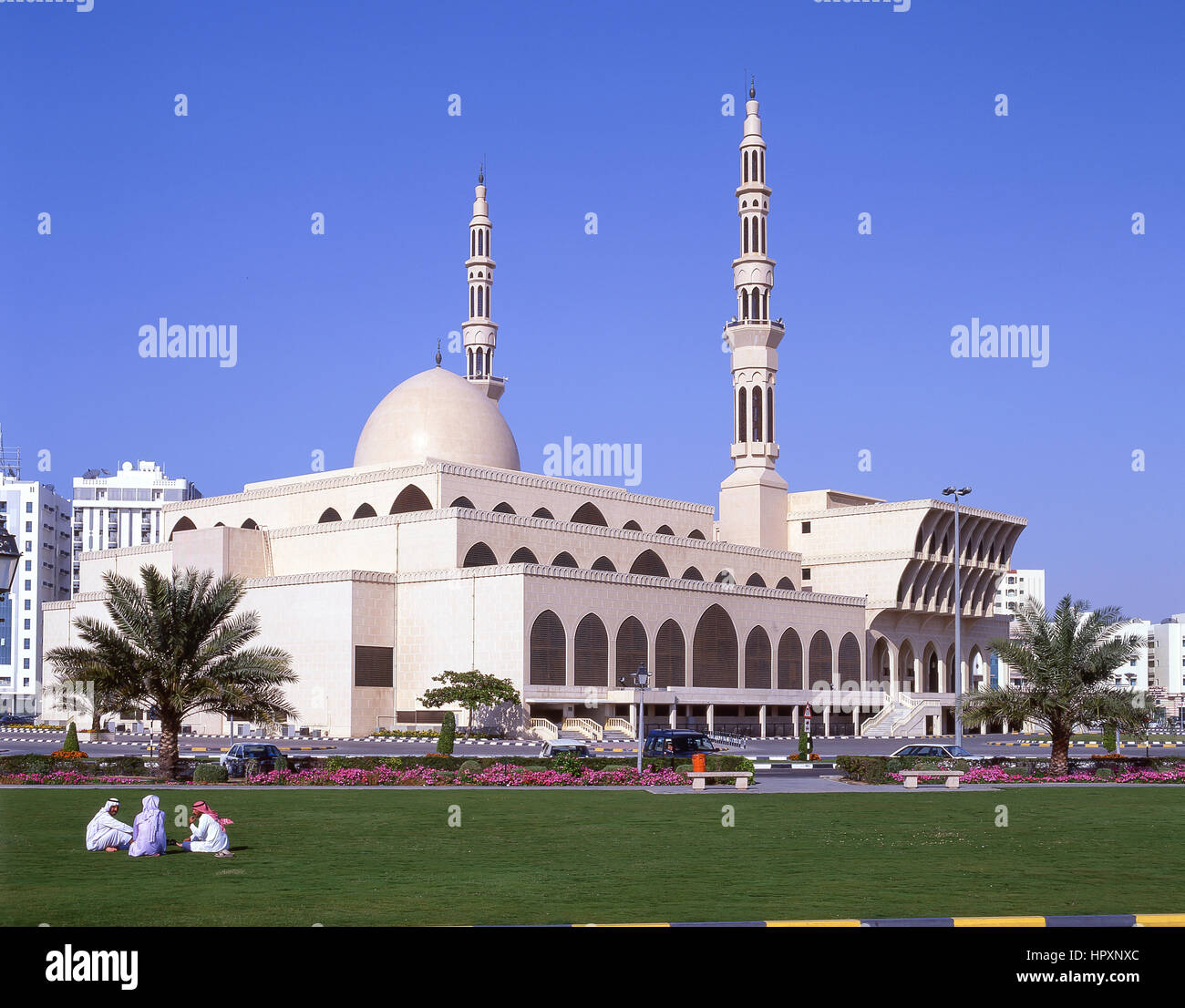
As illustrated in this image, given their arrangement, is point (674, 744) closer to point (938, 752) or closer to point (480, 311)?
point (938, 752)

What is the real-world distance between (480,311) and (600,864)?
211 feet

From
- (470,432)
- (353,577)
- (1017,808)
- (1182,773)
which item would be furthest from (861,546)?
(1017,808)

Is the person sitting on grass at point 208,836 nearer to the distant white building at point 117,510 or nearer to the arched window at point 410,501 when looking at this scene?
the arched window at point 410,501

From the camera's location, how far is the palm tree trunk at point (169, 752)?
28.3m

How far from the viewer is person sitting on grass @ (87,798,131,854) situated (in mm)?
15219

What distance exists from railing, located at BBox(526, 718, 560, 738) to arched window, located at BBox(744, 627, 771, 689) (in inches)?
570

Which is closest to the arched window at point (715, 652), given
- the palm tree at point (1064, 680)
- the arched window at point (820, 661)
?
the arched window at point (820, 661)

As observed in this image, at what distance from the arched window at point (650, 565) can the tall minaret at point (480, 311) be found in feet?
44.2

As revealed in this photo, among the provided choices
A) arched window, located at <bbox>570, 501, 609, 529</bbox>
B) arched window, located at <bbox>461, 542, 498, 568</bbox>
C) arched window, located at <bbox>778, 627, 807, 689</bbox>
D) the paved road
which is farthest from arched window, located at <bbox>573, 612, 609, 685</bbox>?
arched window, located at <bbox>570, 501, 609, 529</bbox>

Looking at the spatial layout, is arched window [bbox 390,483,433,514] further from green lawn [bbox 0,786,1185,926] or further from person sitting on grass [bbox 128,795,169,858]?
person sitting on grass [bbox 128,795,169,858]

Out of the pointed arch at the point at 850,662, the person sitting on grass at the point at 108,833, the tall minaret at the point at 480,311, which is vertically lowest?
the person sitting on grass at the point at 108,833

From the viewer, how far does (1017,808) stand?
21984mm
